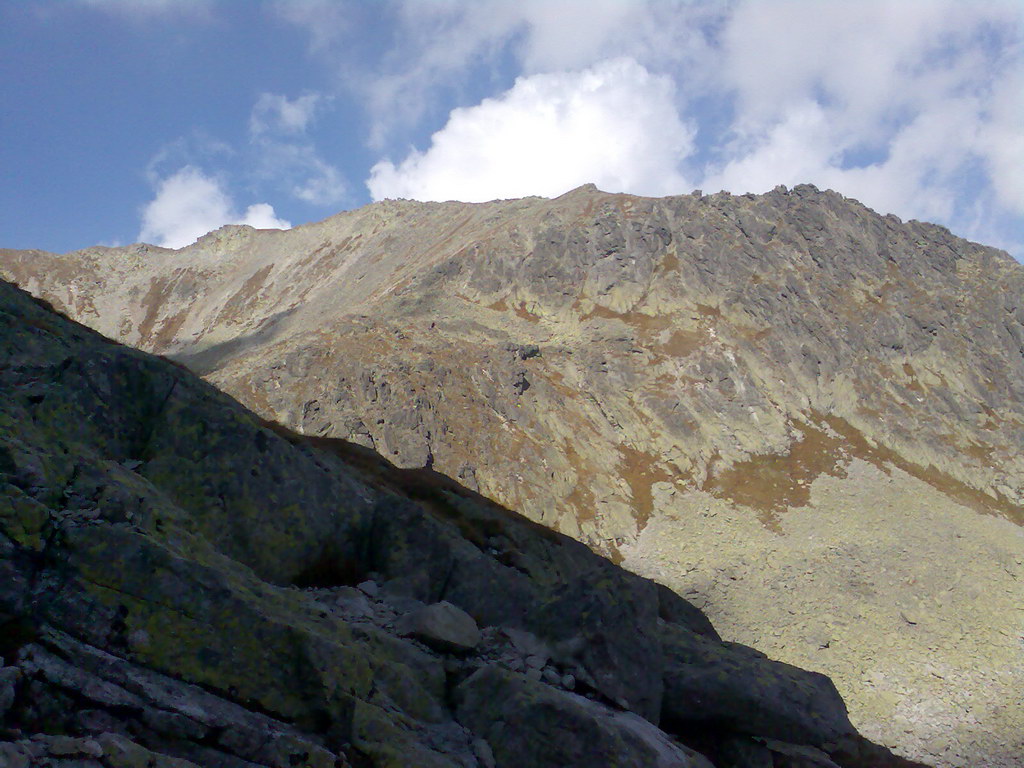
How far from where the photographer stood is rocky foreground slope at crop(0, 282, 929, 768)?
7715mm

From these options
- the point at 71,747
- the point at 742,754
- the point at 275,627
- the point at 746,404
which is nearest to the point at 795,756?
the point at 742,754

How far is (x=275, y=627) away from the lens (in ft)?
30.4

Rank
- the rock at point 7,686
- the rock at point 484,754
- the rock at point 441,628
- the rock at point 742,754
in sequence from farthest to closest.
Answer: the rock at point 742,754, the rock at point 441,628, the rock at point 484,754, the rock at point 7,686

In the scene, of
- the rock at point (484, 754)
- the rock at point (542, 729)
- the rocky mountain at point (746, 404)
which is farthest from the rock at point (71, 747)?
the rocky mountain at point (746, 404)

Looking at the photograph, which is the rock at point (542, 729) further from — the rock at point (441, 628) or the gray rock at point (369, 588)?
the gray rock at point (369, 588)

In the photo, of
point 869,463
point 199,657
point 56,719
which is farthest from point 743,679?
point 869,463

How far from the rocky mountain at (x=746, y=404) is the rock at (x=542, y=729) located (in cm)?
4881

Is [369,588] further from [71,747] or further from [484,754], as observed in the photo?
[71,747]

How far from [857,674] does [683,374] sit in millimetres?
54772

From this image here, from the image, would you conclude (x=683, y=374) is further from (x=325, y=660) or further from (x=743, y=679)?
(x=325, y=660)

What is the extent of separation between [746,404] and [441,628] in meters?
93.9

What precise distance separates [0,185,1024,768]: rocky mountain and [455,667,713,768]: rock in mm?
48811

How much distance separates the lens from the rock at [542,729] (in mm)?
10547

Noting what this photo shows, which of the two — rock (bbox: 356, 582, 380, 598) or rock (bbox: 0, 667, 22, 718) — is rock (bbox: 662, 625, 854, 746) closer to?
rock (bbox: 356, 582, 380, 598)
